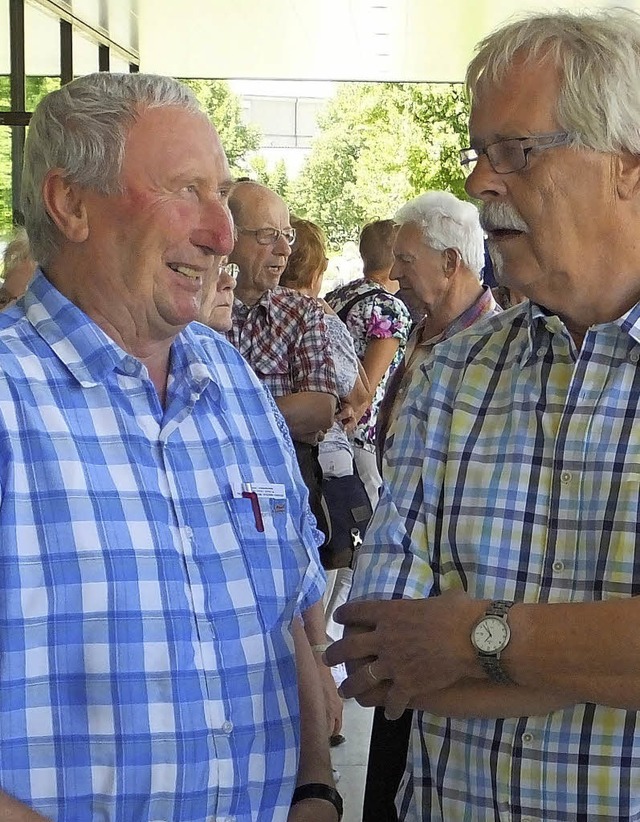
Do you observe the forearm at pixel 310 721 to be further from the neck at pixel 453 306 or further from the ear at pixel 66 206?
the neck at pixel 453 306

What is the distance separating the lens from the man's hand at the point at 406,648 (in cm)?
155

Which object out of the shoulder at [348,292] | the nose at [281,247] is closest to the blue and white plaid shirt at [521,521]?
the nose at [281,247]

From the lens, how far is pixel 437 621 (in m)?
1.56

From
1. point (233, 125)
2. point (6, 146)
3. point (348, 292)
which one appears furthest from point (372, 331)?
point (233, 125)

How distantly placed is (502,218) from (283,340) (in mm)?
2330

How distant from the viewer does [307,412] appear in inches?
152

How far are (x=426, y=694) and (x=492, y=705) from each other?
10 centimetres

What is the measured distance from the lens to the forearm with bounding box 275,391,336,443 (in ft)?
12.5

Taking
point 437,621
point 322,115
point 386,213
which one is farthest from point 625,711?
point 322,115

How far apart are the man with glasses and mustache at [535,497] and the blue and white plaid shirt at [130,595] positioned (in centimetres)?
18

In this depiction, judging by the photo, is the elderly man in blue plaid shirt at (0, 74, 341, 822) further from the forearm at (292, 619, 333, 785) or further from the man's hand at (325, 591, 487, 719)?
the man's hand at (325, 591, 487, 719)

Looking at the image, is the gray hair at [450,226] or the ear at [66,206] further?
the gray hair at [450,226]

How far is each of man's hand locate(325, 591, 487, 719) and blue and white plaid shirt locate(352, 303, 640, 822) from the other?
9 centimetres

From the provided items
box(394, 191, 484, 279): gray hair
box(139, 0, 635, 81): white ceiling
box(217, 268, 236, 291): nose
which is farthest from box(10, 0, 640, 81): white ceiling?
box(217, 268, 236, 291): nose
